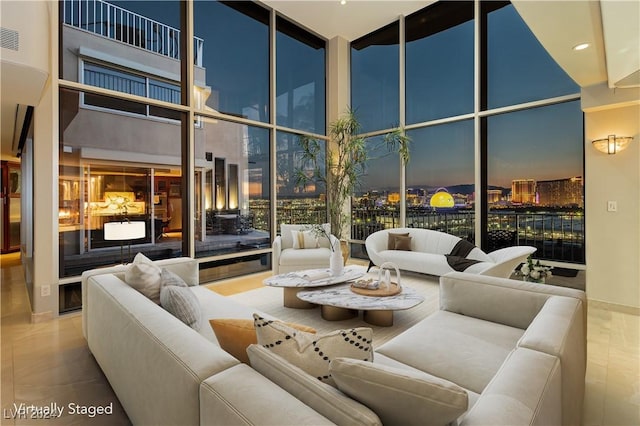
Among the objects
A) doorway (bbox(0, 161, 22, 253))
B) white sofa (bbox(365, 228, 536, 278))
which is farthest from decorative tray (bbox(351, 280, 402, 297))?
doorway (bbox(0, 161, 22, 253))

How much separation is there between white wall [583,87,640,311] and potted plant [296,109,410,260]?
246 cm

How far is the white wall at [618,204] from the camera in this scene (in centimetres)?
356

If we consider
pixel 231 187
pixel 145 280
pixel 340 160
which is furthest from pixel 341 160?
pixel 145 280

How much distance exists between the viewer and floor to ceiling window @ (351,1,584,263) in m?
4.28

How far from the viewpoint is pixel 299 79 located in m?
6.20

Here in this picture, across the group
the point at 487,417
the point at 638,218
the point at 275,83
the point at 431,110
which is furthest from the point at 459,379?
the point at 275,83

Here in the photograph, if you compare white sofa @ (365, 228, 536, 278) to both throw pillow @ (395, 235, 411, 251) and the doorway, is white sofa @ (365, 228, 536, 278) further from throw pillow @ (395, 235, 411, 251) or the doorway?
the doorway

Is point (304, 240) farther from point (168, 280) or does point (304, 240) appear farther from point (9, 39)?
point (9, 39)

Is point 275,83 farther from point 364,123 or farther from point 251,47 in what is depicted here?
point 364,123

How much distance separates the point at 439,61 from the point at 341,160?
91.4 inches

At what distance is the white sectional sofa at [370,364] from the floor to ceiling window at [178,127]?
1.53m

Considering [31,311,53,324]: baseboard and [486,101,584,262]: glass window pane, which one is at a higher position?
[486,101,584,262]: glass window pane

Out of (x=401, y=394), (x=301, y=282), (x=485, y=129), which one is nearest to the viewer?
(x=401, y=394)

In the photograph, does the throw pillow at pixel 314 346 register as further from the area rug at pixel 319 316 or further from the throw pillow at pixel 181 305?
the area rug at pixel 319 316
